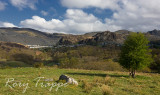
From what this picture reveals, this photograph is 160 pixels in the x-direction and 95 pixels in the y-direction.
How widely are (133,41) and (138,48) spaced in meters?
1.61

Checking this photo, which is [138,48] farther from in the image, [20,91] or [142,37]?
[20,91]

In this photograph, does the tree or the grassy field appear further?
the tree

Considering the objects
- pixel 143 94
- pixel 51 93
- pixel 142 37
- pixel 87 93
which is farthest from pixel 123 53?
pixel 51 93

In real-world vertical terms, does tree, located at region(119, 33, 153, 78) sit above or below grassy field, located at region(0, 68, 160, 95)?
above

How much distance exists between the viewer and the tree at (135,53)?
25391mm

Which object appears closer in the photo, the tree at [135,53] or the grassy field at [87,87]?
→ the grassy field at [87,87]

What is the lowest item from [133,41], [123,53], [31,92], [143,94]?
[143,94]

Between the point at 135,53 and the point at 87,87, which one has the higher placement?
the point at 135,53

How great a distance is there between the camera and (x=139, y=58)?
83.0 feet

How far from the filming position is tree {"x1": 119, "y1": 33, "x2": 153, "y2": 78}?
25391 mm

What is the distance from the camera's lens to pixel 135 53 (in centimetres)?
2553

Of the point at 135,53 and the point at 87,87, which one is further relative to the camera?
the point at 135,53

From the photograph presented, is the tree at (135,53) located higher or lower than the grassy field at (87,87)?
higher

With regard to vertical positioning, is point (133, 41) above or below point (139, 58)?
above
